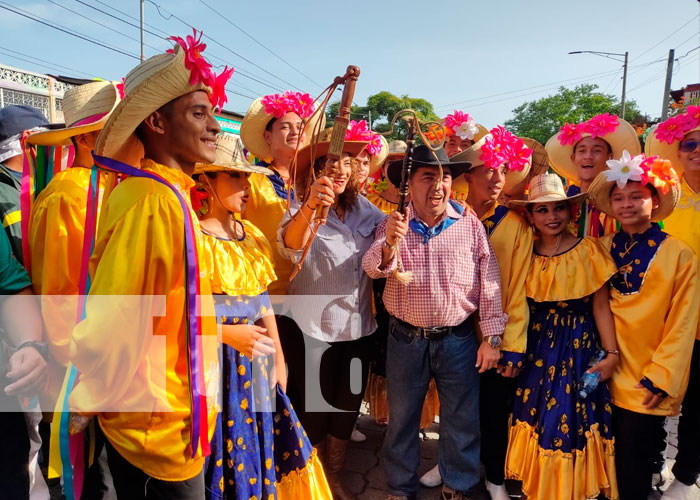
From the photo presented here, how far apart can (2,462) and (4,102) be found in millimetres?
15439

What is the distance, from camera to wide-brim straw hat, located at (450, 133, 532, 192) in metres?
2.95

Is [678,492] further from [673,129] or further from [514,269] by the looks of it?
[673,129]

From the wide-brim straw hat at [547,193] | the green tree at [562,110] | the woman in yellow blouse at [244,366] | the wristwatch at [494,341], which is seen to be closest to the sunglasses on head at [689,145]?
the wide-brim straw hat at [547,193]

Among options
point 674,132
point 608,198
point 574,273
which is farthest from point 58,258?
point 674,132

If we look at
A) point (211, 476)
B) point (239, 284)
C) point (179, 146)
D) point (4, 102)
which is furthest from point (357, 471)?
point (4, 102)

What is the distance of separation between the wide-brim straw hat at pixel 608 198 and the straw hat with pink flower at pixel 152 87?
2271 millimetres

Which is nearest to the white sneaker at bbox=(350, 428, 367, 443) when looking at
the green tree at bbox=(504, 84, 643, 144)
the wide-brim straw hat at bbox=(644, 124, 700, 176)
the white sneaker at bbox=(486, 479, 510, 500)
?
the white sneaker at bbox=(486, 479, 510, 500)

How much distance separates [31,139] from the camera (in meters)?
2.49

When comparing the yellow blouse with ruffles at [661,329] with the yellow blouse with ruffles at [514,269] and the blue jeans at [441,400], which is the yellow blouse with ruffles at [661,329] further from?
the blue jeans at [441,400]

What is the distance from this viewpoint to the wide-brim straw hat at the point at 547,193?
2660 millimetres

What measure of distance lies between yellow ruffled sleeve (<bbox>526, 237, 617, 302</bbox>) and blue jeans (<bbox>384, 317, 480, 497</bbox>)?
0.48 meters

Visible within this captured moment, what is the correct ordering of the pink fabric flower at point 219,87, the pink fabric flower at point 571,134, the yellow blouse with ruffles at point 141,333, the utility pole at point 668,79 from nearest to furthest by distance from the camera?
the yellow blouse with ruffles at point 141,333
the pink fabric flower at point 219,87
the pink fabric flower at point 571,134
the utility pole at point 668,79

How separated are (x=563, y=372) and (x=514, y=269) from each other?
63 cm

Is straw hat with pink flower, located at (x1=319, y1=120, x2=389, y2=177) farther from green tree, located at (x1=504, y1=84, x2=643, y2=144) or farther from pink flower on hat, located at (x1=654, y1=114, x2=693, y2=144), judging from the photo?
green tree, located at (x1=504, y1=84, x2=643, y2=144)
